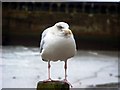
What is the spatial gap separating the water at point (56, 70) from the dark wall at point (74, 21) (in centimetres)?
162

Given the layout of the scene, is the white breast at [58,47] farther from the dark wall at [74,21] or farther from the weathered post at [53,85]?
the dark wall at [74,21]

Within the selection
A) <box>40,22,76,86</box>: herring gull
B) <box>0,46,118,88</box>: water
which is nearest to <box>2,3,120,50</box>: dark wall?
<box>0,46,118,88</box>: water

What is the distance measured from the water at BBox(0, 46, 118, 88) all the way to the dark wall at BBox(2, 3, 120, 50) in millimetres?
1618

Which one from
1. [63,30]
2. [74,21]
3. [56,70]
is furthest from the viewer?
[74,21]

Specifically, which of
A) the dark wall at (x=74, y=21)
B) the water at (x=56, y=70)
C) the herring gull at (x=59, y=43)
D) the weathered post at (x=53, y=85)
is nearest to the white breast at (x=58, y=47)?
the herring gull at (x=59, y=43)

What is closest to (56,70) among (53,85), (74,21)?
(53,85)

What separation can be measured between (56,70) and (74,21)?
11.3ft

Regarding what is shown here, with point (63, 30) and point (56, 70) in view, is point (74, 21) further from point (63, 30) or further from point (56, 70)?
point (63, 30)

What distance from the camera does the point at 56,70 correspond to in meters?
5.05

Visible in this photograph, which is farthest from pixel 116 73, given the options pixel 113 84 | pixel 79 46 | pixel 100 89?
pixel 79 46

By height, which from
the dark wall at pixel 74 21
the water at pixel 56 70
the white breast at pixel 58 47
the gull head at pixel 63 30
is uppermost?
the gull head at pixel 63 30

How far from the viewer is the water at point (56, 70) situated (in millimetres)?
4402

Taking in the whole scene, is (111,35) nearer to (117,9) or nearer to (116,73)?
(117,9)

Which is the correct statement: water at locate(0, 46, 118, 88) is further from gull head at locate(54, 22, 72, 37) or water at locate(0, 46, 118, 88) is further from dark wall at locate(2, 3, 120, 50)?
gull head at locate(54, 22, 72, 37)
